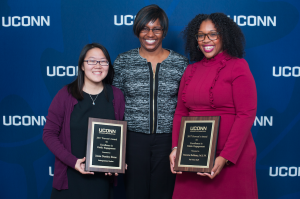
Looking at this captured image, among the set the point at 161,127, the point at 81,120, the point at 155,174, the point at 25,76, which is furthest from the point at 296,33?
the point at 25,76

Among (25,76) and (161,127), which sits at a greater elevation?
(25,76)

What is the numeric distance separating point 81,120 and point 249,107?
968 mm

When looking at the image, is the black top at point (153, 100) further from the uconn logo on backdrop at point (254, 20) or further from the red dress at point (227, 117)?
the uconn logo on backdrop at point (254, 20)

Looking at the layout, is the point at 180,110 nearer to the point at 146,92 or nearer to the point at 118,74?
the point at 146,92

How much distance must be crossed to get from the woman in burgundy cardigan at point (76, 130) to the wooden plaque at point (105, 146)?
8 centimetres

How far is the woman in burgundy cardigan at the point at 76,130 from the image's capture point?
1540 mm

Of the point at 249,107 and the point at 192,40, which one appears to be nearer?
the point at 249,107

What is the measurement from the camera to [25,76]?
92.1 inches

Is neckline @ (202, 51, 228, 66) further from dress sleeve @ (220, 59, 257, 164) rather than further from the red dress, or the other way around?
dress sleeve @ (220, 59, 257, 164)

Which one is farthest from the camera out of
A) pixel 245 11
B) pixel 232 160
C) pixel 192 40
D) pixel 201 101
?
pixel 245 11

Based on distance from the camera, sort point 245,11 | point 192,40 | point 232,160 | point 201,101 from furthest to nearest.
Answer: point 245,11 < point 192,40 < point 201,101 < point 232,160

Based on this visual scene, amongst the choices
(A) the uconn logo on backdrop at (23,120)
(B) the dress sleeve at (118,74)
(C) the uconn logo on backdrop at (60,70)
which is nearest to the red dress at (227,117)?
(B) the dress sleeve at (118,74)

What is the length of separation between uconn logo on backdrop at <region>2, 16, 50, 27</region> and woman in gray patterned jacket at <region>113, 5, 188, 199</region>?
3.43ft

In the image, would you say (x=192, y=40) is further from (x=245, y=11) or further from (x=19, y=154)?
(x=19, y=154)
